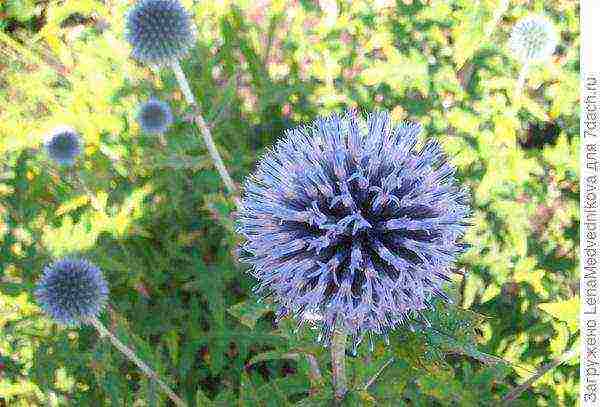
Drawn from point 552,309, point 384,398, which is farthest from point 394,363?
point 552,309

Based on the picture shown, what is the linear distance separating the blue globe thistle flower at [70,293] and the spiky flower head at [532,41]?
2124 mm

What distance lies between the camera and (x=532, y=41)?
2697 millimetres

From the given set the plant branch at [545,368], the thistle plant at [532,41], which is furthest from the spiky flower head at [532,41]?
the plant branch at [545,368]

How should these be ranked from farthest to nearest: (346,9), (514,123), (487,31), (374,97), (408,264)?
(374,97) → (346,9) → (487,31) → (514,123) → (408,264)

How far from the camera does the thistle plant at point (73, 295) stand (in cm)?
214

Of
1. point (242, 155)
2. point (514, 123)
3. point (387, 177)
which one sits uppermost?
point (242, 155)

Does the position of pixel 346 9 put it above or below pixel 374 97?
above

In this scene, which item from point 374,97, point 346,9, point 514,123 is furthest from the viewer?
point 374,97

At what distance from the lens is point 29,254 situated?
2539mm

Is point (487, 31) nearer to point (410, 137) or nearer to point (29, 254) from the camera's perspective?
point (410, 137)

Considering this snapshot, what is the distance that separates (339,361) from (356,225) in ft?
1.32

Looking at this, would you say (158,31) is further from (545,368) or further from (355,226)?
(545,368)

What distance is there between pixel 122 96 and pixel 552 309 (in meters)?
2.39

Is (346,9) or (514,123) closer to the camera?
(514,123)
